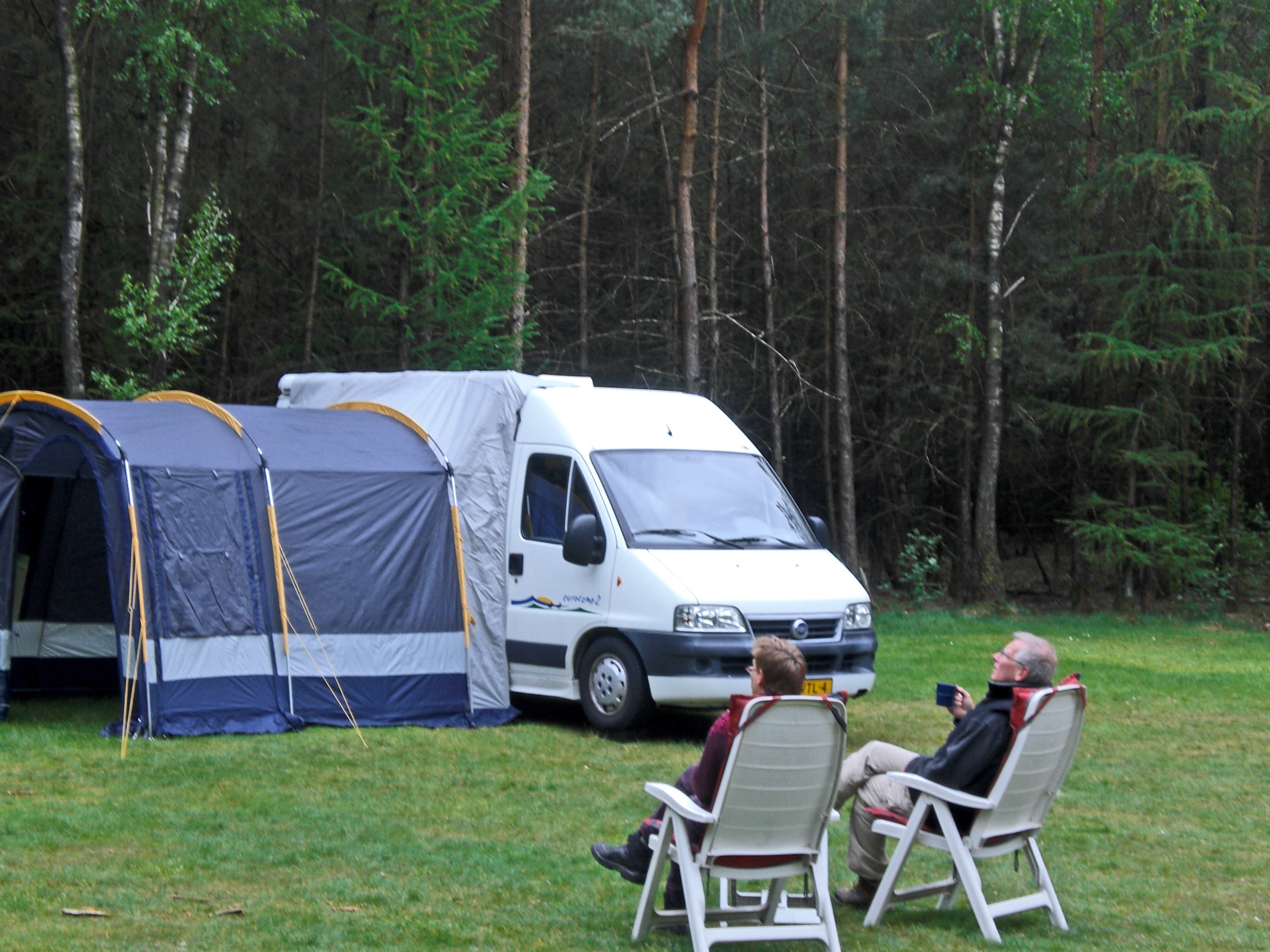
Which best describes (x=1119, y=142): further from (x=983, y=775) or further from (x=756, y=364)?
(x=983, y=775)

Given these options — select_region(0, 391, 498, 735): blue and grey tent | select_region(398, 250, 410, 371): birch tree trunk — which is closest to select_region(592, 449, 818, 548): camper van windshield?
select_region(0, 391, 498, 735): blue and grey tent

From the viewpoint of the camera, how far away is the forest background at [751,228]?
19453 millimetres

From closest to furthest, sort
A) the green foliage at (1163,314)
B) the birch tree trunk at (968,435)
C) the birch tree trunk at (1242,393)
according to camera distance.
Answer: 1. the green foliage at (1163,314)
2. the birch tree trunk at (1242,393)
3. the birch tree trunk at (968,435)

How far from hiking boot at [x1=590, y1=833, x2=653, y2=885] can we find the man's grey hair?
1.58 m

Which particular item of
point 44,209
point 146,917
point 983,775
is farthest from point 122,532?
point 44,209

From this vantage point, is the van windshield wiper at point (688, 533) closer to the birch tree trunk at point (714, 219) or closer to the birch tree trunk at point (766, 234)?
the birch tree trunk at point (714, 219)

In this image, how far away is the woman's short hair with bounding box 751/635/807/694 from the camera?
5.29 m

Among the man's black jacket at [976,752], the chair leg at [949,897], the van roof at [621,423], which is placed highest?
the van roof at [621,423]

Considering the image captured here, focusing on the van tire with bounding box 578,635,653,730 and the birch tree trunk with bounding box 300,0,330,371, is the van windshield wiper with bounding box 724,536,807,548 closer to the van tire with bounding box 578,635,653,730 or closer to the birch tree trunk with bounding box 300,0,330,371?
the van tire with bounding box 578,635,653,730

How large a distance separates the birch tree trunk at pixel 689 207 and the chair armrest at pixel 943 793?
1367cm

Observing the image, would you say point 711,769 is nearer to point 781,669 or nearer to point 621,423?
point 781,669

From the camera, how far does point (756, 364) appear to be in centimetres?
2656

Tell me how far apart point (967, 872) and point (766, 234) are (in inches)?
777

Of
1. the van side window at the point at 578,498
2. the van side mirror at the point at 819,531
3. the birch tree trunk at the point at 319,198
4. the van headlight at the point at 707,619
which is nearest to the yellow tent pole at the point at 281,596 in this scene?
the van side window at the point at 578,498
